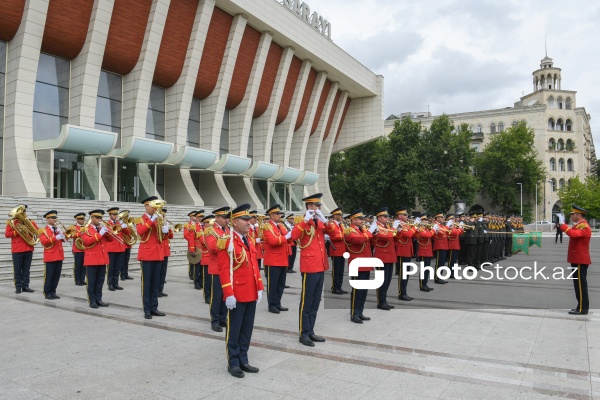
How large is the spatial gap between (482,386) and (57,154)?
24224mm

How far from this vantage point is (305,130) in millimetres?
42562

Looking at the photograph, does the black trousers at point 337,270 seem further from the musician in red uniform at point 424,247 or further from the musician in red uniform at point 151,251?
the musician in red uniform at point 151,251

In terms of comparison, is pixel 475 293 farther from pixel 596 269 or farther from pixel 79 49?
pixel 79 49

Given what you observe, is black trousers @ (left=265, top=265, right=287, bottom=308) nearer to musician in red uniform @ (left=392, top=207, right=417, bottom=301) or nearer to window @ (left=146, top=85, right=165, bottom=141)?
musician in red uniform @ (left=392, top=207, right=417, bottom=301)

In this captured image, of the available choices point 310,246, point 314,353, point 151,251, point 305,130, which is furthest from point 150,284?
point 305,130

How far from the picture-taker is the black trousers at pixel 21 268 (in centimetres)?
1171

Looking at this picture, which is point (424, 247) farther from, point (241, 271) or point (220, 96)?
point (220, 96)

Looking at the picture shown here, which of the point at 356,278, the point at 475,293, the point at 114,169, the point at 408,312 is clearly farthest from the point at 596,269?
the point at 114,169

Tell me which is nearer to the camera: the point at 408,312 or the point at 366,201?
the point at 408,312

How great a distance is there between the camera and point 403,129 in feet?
169

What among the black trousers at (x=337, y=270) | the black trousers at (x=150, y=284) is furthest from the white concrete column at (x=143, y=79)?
the black trousers at (x=150, y=284)

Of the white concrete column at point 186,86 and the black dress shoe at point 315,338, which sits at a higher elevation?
the white concrete column at point 186,86

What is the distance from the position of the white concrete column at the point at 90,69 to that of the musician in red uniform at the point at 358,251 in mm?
20570

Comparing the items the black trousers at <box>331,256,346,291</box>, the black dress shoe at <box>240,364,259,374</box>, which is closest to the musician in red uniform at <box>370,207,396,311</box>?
the black trousers at <box>331,256,346,291</box>
